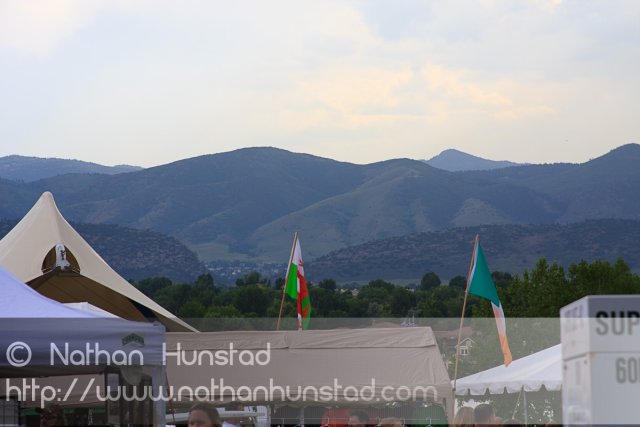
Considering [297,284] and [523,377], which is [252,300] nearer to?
[297,284]

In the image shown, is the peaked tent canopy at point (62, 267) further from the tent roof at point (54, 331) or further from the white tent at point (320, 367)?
the tent roof at point (54, 331)

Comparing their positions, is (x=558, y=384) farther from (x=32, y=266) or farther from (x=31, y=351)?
(x=31, y=351)

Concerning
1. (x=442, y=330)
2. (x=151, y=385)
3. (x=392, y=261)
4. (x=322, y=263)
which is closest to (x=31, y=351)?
(x=151, y=385)

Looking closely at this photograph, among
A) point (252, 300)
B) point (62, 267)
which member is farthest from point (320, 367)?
point (252, 300)

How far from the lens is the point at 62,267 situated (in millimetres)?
15281

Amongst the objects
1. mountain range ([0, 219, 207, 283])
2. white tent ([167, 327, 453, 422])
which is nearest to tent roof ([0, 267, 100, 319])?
white tent ([167, 327, 453, 422])

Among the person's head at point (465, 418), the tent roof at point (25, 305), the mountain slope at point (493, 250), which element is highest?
the mountain slope at point (493, 250)

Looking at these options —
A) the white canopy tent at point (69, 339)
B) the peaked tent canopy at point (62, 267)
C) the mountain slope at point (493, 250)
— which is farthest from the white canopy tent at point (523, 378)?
the mountain slope at point (493, 250)

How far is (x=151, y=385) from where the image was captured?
922 cm

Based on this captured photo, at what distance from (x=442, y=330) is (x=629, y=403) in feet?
343

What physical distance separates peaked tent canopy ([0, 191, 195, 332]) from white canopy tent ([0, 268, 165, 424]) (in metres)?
5.98

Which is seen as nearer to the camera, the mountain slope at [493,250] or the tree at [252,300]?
the tree at [252,300]

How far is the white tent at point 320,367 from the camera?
1416cm

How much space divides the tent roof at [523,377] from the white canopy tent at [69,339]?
7319 mm
